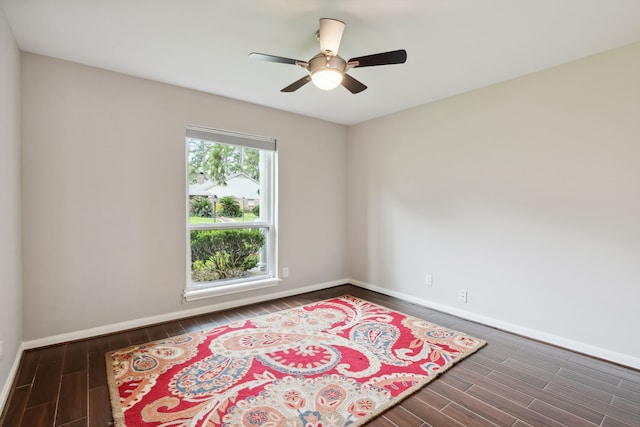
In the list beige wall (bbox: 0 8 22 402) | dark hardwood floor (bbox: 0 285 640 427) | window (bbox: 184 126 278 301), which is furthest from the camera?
window (bbox: 184 126 278 301)

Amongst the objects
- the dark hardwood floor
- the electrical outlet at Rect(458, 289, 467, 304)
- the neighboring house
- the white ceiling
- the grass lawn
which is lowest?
the dark hardwood floor

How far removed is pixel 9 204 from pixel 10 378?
3.87 feet

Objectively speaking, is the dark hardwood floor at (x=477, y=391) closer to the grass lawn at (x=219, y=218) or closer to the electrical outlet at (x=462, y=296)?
the electrical outlet at (x=462, y=296)

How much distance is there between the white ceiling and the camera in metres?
1.98

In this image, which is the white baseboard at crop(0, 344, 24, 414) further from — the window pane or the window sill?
the window pane

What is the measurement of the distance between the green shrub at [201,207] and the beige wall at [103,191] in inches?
6.9

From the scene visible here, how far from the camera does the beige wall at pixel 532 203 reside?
246cm

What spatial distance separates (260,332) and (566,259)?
2.85m

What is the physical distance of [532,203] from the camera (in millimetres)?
2920

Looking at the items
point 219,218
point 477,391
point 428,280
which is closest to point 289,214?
point 219,218

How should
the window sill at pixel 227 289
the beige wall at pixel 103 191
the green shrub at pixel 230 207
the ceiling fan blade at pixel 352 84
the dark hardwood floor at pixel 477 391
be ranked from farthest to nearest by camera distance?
the green shrub at pixel 230 207, the window sill at pixel 227 289, the beige wall at pixel 103 191, the ceiling fan blade at pixel 352 84, the dark hardwood floor at pixel 477 391

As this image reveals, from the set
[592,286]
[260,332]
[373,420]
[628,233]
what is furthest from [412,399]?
[628,233]

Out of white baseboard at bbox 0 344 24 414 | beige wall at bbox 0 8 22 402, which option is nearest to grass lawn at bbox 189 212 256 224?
beige wall at bbox 0 8 22 402

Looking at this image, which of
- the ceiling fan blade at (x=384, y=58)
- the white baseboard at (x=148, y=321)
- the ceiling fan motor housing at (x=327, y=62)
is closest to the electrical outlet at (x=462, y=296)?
the white baseboard at (x=148, y=321)
